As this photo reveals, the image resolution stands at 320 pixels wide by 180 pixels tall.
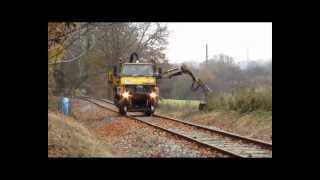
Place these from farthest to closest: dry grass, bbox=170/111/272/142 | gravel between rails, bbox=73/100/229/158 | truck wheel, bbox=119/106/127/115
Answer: truck wheel, bbox=119/106/127/115 < dry grass, bbox=170/111/272/142 < gravel between rails, bbox=73/100/229/158

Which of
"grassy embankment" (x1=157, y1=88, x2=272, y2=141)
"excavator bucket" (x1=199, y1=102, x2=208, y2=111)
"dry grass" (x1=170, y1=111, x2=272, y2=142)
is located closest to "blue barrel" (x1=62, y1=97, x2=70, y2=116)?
"grassy embankment" (x1=157, y1=88, x2=272, y2=141)

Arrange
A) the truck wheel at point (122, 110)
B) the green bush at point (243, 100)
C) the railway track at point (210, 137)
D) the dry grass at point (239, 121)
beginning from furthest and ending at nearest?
the truck wheel at point (122, 110)
the green bush at point (243, 100)
the dry grass at point (239, 121)
the railway track at point (210, 137)

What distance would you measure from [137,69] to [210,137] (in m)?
1.49

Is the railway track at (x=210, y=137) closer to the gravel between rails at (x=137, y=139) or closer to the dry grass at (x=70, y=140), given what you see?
the gravel between rails at (x=137, y=139)

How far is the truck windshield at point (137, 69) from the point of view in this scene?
33.0 ft

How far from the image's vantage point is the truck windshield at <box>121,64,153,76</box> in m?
10.1

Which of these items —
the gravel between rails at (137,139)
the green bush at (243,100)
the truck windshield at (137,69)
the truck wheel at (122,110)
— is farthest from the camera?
the truck wheel at (122,110)

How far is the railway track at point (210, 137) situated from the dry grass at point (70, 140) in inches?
20.0

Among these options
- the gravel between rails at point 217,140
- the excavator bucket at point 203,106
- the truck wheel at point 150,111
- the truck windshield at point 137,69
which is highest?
the truck windshield at point 137,69

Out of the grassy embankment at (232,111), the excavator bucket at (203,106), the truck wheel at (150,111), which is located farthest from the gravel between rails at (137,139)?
the excavator bucket at (203,106)

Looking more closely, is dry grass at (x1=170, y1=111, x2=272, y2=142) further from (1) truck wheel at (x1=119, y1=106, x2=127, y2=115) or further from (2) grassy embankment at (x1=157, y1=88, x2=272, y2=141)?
(1) truck wheel at (x1=119, y1=106, x2=127, y2=115)

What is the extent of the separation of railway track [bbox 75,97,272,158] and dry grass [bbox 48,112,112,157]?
1.67 ft
